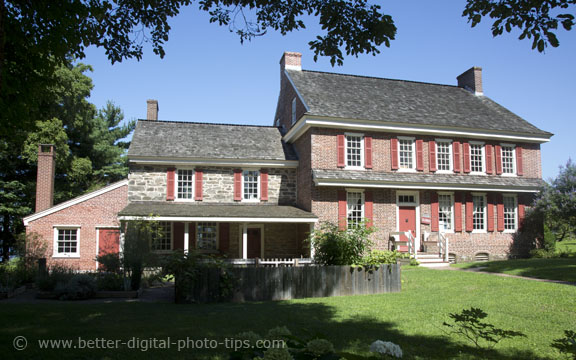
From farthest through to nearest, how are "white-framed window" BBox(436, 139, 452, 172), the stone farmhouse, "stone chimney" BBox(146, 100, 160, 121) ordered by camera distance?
"stone chimney" BBox(146, 100, 160, 121), "white-framed window" BBox(436, 139, 452, 172), the stone farmhouse

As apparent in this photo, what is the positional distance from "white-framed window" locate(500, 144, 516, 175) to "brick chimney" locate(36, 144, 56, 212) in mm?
22517

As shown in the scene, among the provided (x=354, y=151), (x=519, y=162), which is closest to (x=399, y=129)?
(x=354, y=151)

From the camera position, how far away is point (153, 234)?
702 inches

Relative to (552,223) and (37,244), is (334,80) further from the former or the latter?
(37,244)

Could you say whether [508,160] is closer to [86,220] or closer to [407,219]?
[407,219]

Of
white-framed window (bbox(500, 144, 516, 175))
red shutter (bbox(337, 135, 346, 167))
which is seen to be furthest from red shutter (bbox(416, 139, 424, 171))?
white-framed window (bbox(500, 144, 516, 175))

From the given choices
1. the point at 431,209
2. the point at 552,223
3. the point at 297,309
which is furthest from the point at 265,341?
the point at 552,223

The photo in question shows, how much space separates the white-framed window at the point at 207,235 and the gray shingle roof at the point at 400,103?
24.1 feet

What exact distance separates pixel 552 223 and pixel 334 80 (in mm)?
13270

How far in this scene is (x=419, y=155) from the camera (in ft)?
65.9

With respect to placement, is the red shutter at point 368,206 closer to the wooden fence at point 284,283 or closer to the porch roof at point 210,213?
the porch roof at point 210,213

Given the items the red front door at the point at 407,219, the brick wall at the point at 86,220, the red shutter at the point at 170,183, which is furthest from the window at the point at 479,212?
the brick wall at the point at 86,220

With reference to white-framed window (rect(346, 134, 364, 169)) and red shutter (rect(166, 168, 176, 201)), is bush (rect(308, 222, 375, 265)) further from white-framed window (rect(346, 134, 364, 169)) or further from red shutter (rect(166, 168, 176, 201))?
red shutter (rect(166, 168, 176, 201))

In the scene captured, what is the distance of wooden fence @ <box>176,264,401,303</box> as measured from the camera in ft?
33.9
